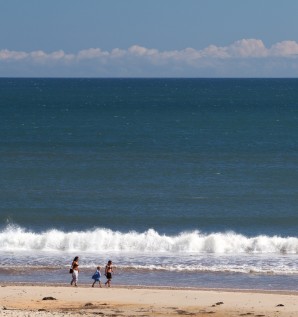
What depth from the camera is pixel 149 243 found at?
127 ft

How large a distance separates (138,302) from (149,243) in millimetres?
11390

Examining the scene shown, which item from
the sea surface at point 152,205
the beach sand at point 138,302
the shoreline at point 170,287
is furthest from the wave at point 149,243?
the beach sand at point 138,302

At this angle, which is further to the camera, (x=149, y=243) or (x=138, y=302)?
(x=149, y=243)

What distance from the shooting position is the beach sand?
25.7m

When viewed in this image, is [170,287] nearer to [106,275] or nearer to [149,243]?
[106,275]

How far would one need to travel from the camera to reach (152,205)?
4719 centimetres

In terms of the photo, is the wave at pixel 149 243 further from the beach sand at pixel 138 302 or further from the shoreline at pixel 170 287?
the beach sand at pixel 138 302

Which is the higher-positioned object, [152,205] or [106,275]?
[152,205]

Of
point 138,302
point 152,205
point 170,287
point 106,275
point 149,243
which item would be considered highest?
point 152,205

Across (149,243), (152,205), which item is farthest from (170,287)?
(152,205)

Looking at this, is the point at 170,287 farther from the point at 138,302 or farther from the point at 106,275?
the point at 138,302

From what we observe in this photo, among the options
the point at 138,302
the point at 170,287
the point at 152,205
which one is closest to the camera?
the point at 138,302

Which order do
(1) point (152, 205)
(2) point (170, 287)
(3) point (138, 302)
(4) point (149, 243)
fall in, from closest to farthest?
(3) point (138, 302), (2) point (170, 287), (4) point (149, 243), (1) point (152, 205)

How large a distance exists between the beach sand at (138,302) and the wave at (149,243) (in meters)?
8.11
